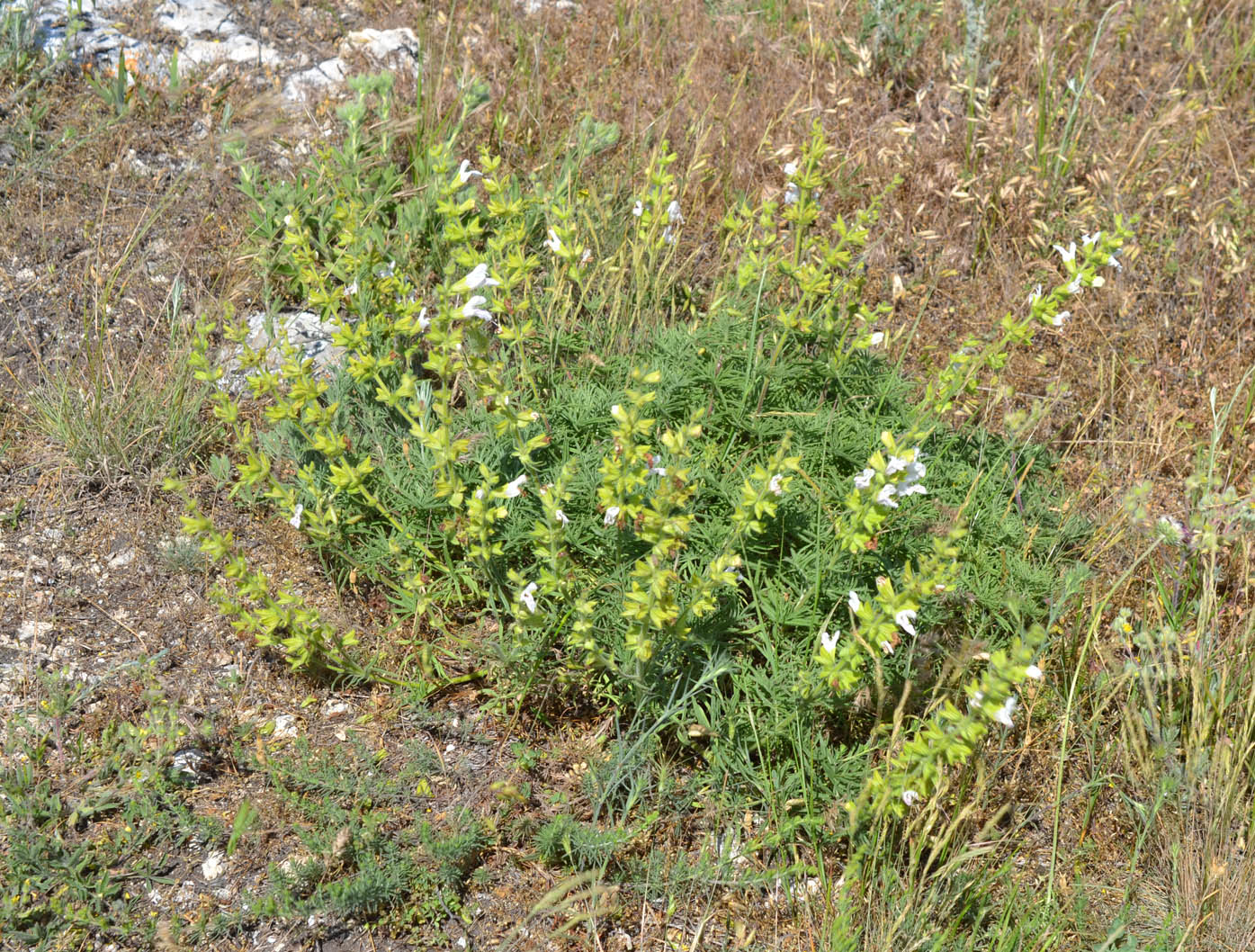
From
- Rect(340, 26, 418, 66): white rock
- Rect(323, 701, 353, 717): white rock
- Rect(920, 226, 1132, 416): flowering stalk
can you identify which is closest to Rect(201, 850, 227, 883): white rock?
Rect(323, 701, 353, 717): white rock

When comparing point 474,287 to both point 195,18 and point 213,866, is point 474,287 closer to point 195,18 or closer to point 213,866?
point 213,866

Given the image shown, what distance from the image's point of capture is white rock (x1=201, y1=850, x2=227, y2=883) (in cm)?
233

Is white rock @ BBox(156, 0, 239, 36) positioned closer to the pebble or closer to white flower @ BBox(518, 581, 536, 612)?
the pebble

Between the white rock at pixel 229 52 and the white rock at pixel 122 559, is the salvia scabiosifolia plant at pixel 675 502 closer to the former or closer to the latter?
the white rock at pixel 122 559

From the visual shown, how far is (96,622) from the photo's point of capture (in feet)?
9.24

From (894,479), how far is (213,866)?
1.85m

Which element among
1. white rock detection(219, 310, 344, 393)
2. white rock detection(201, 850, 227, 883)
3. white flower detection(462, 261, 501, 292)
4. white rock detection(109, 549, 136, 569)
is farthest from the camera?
white rock detection(219, 310, 344, 393)

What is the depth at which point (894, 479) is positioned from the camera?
2.21m

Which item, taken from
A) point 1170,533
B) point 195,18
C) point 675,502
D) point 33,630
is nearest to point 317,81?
point 195,18

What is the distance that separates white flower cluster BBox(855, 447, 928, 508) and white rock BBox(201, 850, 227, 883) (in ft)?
5.80

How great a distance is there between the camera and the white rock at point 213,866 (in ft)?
→ 7.65

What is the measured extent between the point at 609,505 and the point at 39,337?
7.85 feet

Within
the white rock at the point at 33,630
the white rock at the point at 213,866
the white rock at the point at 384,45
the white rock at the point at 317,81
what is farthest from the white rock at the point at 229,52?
the white rock at the point at 213,866

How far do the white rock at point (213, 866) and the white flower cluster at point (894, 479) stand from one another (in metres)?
1.77
